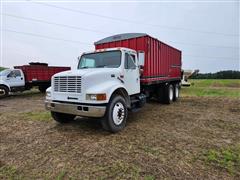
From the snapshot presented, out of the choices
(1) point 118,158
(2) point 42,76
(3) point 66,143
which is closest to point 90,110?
(3) point 66,143

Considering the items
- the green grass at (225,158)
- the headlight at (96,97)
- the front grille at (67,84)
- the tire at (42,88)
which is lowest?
the green grass at (225,158)

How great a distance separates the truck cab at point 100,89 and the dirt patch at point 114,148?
22.3 inches

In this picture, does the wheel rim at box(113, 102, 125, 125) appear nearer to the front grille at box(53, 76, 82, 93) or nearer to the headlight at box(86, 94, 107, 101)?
the headlight at box(86, 94, 107, 101)

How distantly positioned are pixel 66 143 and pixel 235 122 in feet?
17.3

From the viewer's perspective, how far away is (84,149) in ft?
13.1

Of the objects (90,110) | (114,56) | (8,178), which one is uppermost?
(114,56)

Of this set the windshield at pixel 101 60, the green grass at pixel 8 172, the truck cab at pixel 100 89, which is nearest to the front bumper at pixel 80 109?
the truck cab at pixel 100 89

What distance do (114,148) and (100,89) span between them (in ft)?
4.63

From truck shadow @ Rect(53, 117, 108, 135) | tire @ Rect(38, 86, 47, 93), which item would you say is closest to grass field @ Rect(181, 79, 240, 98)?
truck shadow @ Rect(53, 117, 108, 135)

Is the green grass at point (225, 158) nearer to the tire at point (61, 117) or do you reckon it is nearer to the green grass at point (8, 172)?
the green grass at point (8, 172)

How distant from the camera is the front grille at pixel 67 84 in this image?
15.4 feet

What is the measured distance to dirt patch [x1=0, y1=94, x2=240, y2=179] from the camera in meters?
3.12

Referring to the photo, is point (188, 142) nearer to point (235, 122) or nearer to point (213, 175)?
point (213, 175)

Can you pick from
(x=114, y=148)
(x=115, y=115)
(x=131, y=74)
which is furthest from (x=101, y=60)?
(x=114, y=148)
